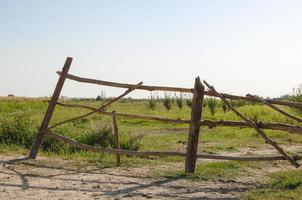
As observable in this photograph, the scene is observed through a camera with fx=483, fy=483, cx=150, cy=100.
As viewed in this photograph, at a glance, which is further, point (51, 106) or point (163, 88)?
point (51, 106)

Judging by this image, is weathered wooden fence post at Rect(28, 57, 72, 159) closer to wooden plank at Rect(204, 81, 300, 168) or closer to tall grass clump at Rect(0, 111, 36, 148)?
tall grass clump at Rect(0, 111, 36, 148)

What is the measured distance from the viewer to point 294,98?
22.9 m

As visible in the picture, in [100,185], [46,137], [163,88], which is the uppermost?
[163,88]

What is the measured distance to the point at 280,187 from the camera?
6.21m

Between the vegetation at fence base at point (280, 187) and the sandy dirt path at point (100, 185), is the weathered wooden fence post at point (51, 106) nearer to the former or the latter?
the sandy dirt path at point (100, 185)

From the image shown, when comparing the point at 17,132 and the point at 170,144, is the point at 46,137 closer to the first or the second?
the point at 17,132

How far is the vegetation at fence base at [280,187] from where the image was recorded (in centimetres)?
571

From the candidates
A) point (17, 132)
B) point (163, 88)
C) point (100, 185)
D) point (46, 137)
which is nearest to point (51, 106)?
point (163, 88)

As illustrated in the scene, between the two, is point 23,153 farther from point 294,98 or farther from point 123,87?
point 294,98

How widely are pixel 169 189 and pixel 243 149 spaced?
196 inches

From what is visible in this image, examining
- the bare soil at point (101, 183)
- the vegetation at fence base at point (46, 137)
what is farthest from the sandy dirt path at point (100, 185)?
the vegetation at fence base at point (46, 137)

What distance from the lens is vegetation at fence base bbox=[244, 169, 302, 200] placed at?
571 cm

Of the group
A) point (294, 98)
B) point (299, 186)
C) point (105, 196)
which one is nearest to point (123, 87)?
point (105, 196)

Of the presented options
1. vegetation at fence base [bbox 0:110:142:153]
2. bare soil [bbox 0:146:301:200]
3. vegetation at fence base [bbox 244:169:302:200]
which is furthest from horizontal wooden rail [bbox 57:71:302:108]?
vegetation at fence base [bbox 0:110:142:153]
